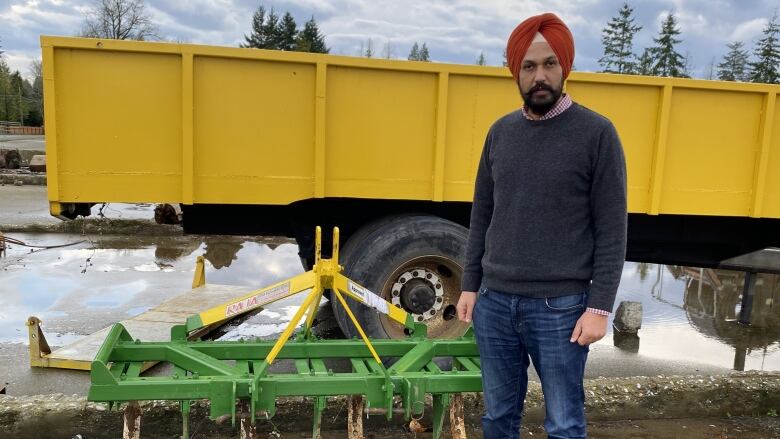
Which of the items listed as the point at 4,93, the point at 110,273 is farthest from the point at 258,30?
the point at 110,273

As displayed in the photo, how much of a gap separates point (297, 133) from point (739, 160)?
3289 mm

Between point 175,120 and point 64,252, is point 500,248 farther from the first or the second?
point 64,252

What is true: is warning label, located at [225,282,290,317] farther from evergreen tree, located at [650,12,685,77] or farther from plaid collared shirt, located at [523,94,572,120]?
evergreen tree, located at [650,12,685,77]

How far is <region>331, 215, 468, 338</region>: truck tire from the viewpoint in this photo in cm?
408

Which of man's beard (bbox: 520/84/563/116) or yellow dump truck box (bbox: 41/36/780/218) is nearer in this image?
man's beard (bbox: 520/84/563/116)

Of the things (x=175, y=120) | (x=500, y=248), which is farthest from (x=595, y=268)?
(x=175, y=120)

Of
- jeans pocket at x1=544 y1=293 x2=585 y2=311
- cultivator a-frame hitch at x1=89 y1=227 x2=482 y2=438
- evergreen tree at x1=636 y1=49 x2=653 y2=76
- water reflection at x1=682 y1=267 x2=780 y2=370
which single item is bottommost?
water reflection at x1=682 y1=267 x2=780 y2=370

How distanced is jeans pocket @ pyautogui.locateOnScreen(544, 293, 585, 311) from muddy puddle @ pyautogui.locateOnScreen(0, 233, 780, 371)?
148 inches

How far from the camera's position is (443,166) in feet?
13.6

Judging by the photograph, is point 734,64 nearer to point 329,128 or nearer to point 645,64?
point 645,64

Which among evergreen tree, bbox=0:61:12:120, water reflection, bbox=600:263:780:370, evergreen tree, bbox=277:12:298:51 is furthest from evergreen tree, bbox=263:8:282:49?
water reflection, bbox=600:263:780:370

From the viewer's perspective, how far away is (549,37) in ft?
6.75

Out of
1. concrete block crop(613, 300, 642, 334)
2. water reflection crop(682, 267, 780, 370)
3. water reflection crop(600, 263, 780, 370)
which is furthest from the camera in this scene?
water reflection crop(682, 267, 780, 370)

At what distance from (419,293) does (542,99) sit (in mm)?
2317
